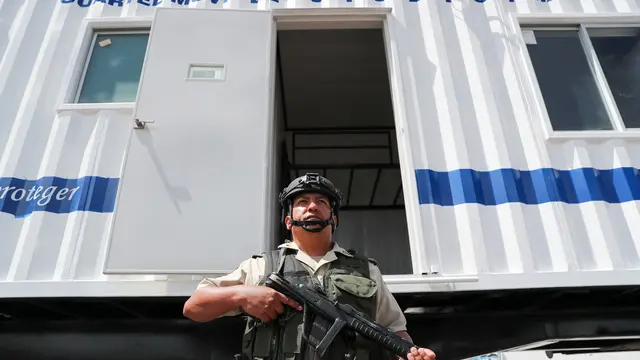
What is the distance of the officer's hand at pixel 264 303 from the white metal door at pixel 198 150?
116 centimetres

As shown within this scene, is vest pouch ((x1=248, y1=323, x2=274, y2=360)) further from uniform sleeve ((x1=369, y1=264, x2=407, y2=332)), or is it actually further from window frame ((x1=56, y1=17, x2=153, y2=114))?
window frame ((x1=56, y1=17, x2=153, y2=114))

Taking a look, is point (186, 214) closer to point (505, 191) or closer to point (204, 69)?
point (204, 69)

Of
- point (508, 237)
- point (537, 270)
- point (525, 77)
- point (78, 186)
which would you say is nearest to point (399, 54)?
point (525, 77)

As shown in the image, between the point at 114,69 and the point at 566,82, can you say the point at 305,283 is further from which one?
the point at 566,82

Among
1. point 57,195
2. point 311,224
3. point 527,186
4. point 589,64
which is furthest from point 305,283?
point 589,64

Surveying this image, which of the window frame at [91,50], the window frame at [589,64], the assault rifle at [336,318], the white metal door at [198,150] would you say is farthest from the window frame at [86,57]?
the window frame at [589,64]

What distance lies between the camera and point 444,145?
3.59 meters

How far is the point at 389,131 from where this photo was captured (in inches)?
290

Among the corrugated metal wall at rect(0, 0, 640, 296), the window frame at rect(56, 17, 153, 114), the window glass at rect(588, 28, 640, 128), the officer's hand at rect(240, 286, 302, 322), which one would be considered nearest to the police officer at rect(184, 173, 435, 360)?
the officer's hand at rect(240, 286, 302, 322)

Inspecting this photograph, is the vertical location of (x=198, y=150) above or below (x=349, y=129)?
below

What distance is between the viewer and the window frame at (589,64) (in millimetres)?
3633

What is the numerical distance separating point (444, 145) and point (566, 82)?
5.15 feet

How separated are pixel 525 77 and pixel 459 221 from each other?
1726 mm

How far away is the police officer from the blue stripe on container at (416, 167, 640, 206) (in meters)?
1.45
